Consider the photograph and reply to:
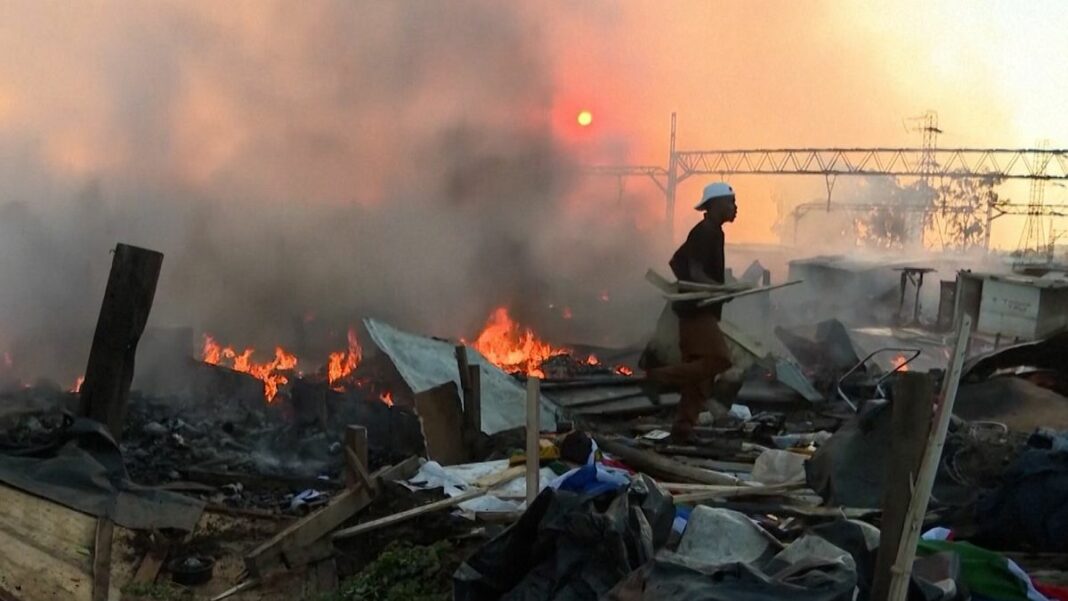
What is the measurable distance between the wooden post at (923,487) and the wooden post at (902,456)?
0.41ft

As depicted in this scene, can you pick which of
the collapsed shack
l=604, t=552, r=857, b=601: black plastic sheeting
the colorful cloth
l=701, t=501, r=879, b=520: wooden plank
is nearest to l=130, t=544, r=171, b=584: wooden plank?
the collapsed shack

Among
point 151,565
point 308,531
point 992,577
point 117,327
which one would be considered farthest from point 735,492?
point 117,327

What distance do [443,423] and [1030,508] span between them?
3725mm

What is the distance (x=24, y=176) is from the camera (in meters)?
12.0

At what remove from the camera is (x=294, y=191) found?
1440 centimetres

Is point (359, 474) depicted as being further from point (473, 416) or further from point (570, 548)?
point (570, 548)

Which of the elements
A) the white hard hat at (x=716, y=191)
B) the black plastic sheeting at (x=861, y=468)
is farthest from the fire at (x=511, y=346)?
the black plastic sheeting at (x=861, y=468)

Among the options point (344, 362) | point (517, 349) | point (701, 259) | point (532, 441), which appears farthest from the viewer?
point (517, 349)

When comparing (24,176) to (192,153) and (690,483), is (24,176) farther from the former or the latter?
(690,483)

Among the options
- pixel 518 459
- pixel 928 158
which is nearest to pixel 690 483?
pixel 518 459

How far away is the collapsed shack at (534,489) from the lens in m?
2.99

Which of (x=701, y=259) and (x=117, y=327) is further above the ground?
(x=701, y=259)

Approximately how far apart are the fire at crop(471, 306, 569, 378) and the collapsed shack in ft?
10.5

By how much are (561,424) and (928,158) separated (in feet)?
89.8
